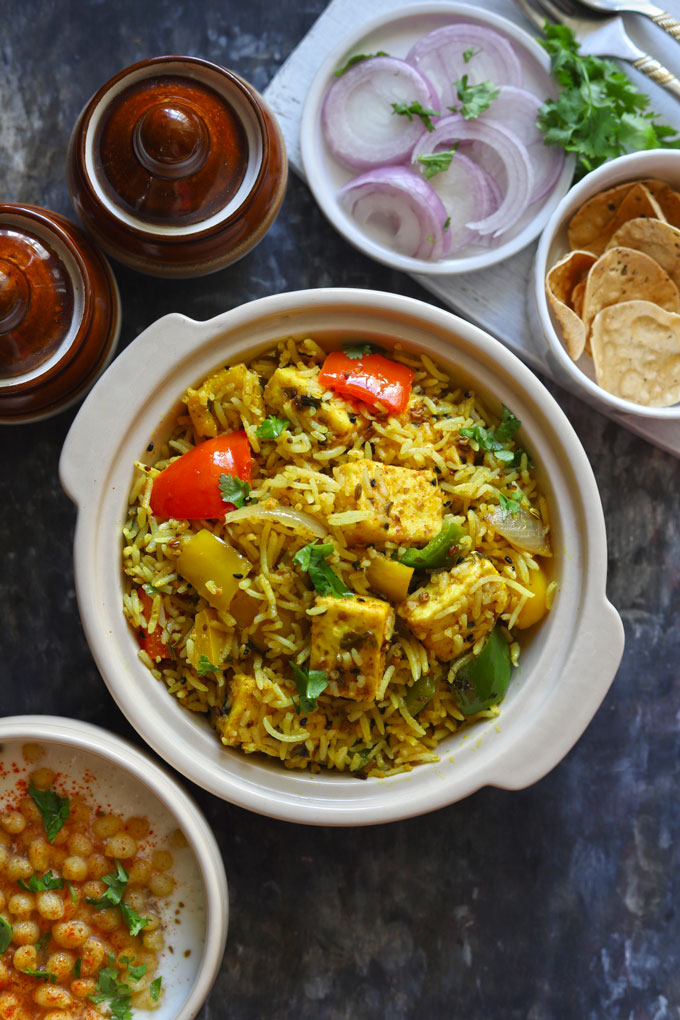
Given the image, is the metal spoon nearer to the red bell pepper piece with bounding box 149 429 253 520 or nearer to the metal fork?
the metal fork

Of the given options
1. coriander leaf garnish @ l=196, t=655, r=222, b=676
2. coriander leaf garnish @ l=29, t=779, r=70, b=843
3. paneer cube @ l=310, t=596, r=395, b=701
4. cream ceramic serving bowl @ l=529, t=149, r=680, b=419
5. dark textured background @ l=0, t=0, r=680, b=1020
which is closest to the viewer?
paneer cube @ l=310, t=596, r=395, b=701

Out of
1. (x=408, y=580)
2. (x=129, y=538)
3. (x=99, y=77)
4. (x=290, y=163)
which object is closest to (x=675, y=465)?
(x=408, y=580)

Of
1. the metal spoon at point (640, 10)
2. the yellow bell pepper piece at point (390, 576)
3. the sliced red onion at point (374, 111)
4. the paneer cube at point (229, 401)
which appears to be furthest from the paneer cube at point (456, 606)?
the metal spoon at point (640, 10)

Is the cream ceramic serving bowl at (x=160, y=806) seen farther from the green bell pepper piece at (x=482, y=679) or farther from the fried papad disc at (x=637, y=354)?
the fried papad disc at (x=637, y=354)

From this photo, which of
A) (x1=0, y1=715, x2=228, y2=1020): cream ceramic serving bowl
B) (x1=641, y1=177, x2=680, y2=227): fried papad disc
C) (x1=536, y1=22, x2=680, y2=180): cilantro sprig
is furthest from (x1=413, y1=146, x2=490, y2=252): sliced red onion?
(x1=0, y1=715, x2=228, y2=1020): cream ceramic serving bowl

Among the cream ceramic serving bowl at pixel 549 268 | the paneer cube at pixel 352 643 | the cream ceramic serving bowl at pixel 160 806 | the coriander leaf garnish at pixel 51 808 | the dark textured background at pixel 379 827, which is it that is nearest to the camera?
the paneer cube at pixel 352 643

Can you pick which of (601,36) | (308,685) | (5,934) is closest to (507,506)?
(308,685)
